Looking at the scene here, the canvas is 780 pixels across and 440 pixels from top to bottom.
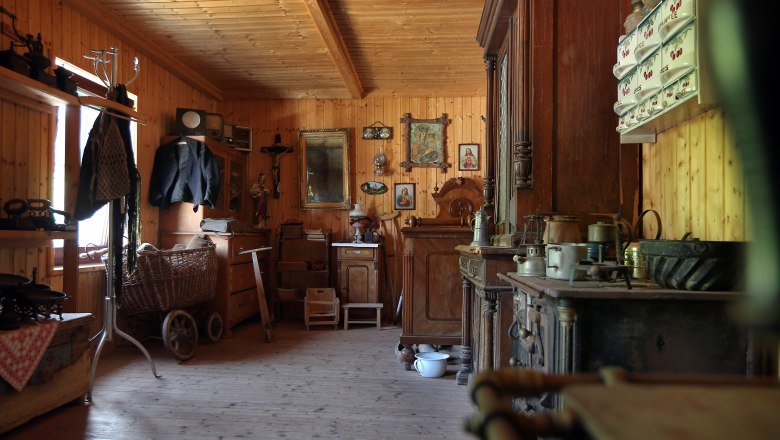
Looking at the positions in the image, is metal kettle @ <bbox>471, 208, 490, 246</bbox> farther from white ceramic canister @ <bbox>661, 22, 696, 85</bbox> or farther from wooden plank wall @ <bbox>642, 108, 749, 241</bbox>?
white ceramic canister @ <bbox>661, 22, 696, 85</bbox>

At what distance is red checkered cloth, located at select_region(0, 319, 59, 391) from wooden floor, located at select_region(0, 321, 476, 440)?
34 centimetres

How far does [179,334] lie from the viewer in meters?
3.73

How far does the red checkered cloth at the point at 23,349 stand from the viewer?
2199 millimetres

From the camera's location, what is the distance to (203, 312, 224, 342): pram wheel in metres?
4.30

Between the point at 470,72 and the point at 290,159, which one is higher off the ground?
the point at 470,72

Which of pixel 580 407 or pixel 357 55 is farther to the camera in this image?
pixel 357 55

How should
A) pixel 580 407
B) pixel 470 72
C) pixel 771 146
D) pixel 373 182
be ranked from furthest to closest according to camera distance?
pixel 373 182 < pixel 470 72 < pixel 580 407 < pixel 771 146

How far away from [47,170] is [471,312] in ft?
10.6

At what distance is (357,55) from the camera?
4781 mm

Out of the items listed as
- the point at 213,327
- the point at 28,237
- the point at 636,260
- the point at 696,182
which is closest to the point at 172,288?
the point at 213,327

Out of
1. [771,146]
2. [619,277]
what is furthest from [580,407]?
[619,277]

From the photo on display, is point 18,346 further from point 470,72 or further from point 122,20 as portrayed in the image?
point 470,72

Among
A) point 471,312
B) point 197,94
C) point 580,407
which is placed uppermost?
point 197,94

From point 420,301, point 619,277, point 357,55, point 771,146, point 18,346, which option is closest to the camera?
point 771,146
